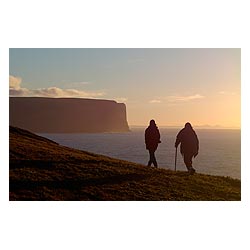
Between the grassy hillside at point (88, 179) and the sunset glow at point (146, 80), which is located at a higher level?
the sunset glow at point (146, 80)

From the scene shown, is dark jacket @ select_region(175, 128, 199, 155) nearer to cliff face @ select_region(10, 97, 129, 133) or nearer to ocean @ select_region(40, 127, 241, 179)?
ocean @ select_region(40, 127, 241, 179)

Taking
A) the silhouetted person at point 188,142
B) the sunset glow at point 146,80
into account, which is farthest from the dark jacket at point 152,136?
the silhouetted person at point 188,142

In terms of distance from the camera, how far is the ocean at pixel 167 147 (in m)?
8.71

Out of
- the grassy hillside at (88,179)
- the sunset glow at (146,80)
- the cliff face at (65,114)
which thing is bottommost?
the grassy hillside at (88,179)

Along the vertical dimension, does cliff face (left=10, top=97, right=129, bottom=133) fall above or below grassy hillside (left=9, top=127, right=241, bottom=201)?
above


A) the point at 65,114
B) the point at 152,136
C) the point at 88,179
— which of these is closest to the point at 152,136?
the point at 152,136

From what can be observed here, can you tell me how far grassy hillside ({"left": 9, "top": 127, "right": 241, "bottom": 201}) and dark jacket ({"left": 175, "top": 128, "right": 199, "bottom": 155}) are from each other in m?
0.36

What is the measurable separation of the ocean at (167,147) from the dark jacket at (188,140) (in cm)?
7

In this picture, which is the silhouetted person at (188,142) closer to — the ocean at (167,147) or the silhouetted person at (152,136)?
the ocean at (167,147)

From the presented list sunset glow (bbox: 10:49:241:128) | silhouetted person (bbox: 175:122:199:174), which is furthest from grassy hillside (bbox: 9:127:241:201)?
sunset glow (bbox: 10:49:241:128)

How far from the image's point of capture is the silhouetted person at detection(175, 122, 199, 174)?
8.83 m

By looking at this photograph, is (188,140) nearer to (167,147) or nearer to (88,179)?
(167,147)
